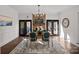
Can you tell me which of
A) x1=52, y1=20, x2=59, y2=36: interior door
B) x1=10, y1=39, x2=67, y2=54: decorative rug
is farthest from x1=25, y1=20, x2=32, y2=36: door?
x1=10, y1=39, x2=67, y2=54: decorative rug

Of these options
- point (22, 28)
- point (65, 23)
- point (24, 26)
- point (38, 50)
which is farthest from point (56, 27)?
point (38, 50)

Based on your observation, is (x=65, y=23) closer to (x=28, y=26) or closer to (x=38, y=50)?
(x=28, y=26)

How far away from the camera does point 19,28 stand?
36.8ft

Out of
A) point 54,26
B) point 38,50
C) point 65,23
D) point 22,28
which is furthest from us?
point 22,28

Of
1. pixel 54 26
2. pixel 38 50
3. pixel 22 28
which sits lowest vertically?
pixel 38 50

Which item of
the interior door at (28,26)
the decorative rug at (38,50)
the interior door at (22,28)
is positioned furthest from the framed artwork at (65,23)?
the interior door at (22,28)

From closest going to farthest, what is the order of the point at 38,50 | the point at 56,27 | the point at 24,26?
the point at 38,50 < the point at 56,27 < the point at 24,26

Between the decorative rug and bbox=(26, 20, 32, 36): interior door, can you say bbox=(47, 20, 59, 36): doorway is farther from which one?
the decorative rug

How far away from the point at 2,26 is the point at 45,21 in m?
4.62

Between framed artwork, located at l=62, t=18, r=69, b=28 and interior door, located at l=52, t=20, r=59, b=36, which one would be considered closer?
framed artwork, located at l=62, t=18, r=69, b=28

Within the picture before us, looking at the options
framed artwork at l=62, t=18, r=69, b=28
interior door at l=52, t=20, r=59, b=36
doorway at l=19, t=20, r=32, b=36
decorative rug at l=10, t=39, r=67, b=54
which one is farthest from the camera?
doorway at l=19, t=20, r=32, b=36

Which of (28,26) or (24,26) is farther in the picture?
(24,26)

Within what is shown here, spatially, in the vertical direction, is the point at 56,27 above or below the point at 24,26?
below
